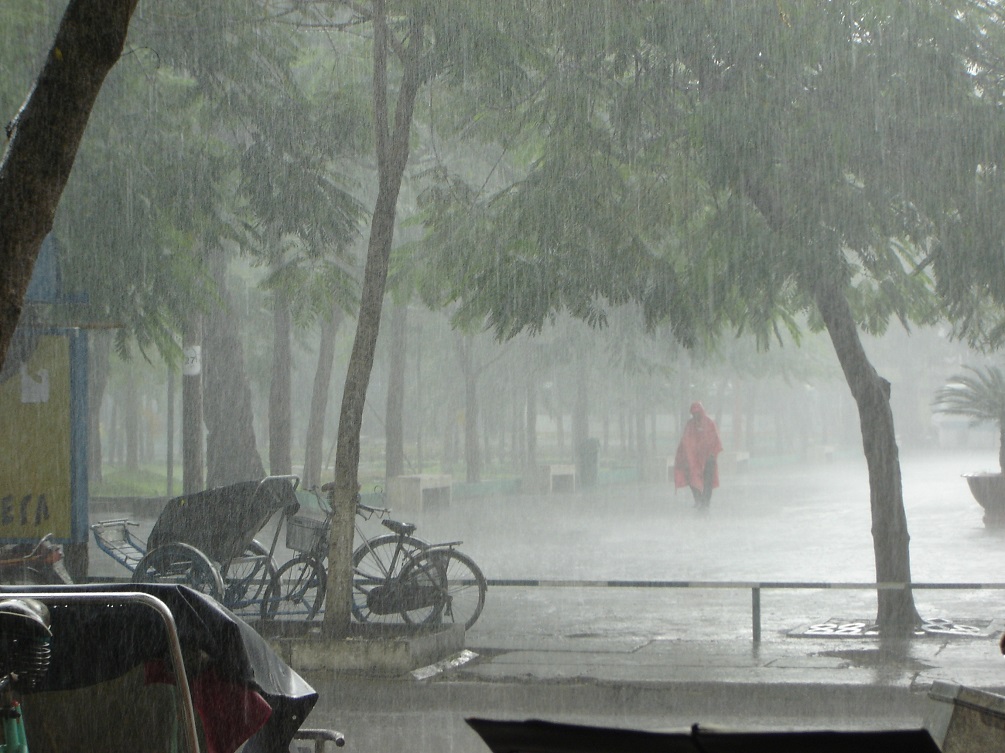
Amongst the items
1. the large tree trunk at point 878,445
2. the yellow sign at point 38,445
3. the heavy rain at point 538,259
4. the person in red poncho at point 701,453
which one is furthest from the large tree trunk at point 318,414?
the large tree trunk at point 878,445

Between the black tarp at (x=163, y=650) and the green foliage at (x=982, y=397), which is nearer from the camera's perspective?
the black tarp at (x=163, y=650)

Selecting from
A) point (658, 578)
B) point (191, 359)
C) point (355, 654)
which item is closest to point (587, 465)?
point (191, 359)

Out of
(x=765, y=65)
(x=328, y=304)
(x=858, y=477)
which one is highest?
(x=765, y=65)

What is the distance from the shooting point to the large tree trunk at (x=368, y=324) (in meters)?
9.52

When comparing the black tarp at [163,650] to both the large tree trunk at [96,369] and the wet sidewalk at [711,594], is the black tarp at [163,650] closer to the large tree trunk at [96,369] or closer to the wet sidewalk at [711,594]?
the wet sidewalk at [711,594]

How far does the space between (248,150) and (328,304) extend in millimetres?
1583

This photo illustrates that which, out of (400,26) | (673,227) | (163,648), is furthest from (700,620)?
(163,648)

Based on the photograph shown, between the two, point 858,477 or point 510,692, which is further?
point 858,477

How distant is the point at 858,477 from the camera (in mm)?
43969

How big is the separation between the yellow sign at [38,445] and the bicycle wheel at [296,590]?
207 centimetres

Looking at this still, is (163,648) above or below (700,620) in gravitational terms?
above

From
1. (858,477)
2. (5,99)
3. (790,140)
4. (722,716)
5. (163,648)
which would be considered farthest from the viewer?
(858,477)

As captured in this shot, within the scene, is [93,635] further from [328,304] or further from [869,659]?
[328,304]

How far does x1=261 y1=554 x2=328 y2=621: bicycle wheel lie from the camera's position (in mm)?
10266
